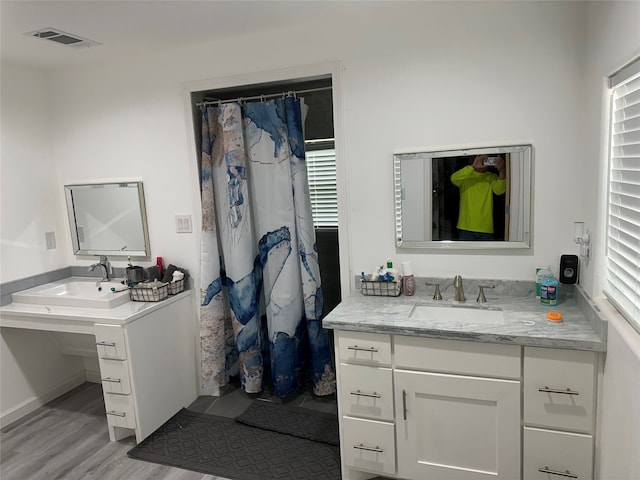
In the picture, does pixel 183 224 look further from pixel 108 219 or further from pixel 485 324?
pixel 485 324

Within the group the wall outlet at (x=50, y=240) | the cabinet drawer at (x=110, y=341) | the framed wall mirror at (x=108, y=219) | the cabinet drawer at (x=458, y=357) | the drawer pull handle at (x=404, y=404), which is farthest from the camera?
the wall outlet at (x=50, y=240)

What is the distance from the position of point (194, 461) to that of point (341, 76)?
2228 mm

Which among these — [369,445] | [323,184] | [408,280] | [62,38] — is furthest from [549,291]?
[62,38]

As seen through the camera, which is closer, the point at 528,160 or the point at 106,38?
the point at 528,160

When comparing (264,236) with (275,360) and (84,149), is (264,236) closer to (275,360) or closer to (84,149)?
(275,360)

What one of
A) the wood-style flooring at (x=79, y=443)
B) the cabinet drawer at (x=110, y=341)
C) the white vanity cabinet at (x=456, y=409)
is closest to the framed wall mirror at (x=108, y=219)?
the cabinet drawer at (x=110, y=341)

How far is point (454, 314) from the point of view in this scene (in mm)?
2168

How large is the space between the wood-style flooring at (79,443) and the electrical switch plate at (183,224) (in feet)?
3.80

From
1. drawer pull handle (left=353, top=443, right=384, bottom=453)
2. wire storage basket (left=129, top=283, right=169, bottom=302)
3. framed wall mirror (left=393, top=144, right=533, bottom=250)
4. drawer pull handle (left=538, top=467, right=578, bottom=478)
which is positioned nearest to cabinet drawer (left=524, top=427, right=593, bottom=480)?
drawer pull handle (left=538, top=467, right=578, bottom=478)

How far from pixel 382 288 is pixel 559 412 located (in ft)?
3.17

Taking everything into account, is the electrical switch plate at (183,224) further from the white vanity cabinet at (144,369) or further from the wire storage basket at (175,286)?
the white vanity cabinet at (144,369)

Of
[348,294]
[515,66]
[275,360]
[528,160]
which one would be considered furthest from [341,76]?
[275,360]

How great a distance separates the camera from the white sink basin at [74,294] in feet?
8.55

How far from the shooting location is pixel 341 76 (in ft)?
7.91
